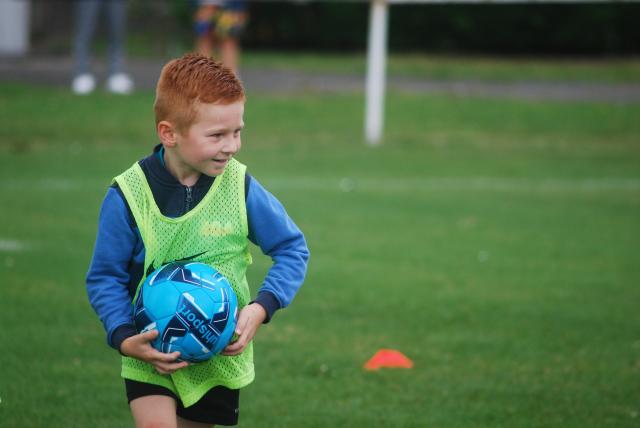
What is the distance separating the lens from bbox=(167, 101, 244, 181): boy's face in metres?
3.85

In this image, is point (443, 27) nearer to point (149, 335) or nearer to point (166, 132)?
point (166, 132)

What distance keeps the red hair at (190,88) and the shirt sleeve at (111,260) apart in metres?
0.34

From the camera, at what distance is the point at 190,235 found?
156 inches

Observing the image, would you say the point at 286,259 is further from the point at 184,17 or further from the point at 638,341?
the point at 184,17

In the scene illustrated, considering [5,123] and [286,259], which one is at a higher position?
[286,259]

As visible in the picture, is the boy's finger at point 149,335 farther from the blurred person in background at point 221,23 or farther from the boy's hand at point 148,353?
the blurred person in background at point 221,23

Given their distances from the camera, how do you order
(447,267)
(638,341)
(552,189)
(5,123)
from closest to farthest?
1. (638,341)
2. (447,267)
3. (552,189)
4. (5,123)

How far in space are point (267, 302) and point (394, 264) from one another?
4824 mm

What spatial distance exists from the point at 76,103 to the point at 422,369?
11449mm

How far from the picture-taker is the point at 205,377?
403 cm

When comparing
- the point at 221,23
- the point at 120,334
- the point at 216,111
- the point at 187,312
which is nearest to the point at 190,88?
the point at 216,111

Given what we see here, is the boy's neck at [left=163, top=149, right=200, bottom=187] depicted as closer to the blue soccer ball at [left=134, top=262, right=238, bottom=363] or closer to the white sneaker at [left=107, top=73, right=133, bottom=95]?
the blue soccer ball at [left=134, top=262, right=238, bottom=363]

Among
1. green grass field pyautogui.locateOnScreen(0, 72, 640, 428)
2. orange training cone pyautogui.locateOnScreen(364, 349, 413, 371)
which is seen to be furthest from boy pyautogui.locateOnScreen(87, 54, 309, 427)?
orange training cone pyautogui.locateOnScreen(364, 349, 413, 371)

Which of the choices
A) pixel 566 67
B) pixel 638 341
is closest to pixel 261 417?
pixel 638 341
